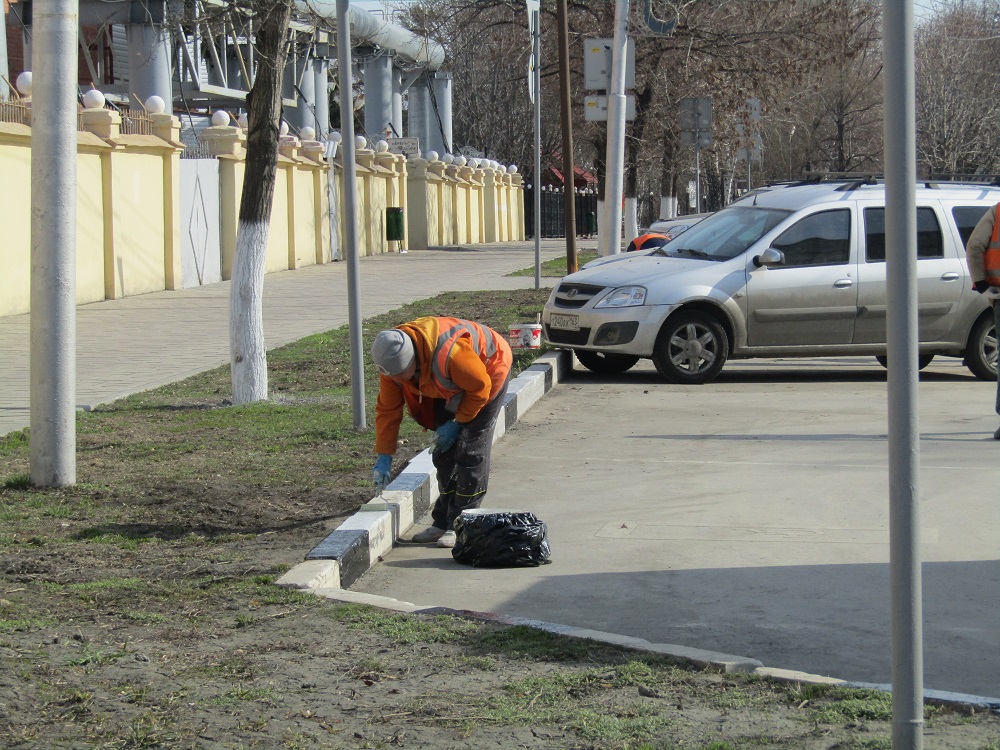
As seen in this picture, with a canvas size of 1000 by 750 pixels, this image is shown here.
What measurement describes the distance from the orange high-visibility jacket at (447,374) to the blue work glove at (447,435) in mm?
105

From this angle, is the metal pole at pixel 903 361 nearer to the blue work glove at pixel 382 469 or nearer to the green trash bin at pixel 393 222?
the blue work glove at pixel 382 469

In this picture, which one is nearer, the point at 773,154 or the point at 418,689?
the point at 418,689

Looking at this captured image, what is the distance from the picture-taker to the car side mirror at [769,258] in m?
11.8

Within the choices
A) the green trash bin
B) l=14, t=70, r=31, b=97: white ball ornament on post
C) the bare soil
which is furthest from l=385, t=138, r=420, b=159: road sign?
the bare soil

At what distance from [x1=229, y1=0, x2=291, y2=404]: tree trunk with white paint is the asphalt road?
6.64 ft

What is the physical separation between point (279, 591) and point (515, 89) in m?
50.2

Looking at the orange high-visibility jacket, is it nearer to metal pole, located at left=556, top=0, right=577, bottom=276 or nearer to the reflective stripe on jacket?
the reflective stripe on jacket

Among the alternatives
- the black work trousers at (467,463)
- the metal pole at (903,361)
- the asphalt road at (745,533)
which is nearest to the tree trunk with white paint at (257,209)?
the asphalt road at (745,533)

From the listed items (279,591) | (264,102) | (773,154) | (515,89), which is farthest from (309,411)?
(773,154)

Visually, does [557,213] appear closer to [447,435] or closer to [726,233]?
[726,233]

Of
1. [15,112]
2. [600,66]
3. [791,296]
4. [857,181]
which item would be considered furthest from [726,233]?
[15,112]

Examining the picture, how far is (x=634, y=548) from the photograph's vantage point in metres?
6.49

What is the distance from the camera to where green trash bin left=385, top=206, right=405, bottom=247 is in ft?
112

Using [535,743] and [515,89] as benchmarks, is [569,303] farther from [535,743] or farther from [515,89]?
[515,89]
